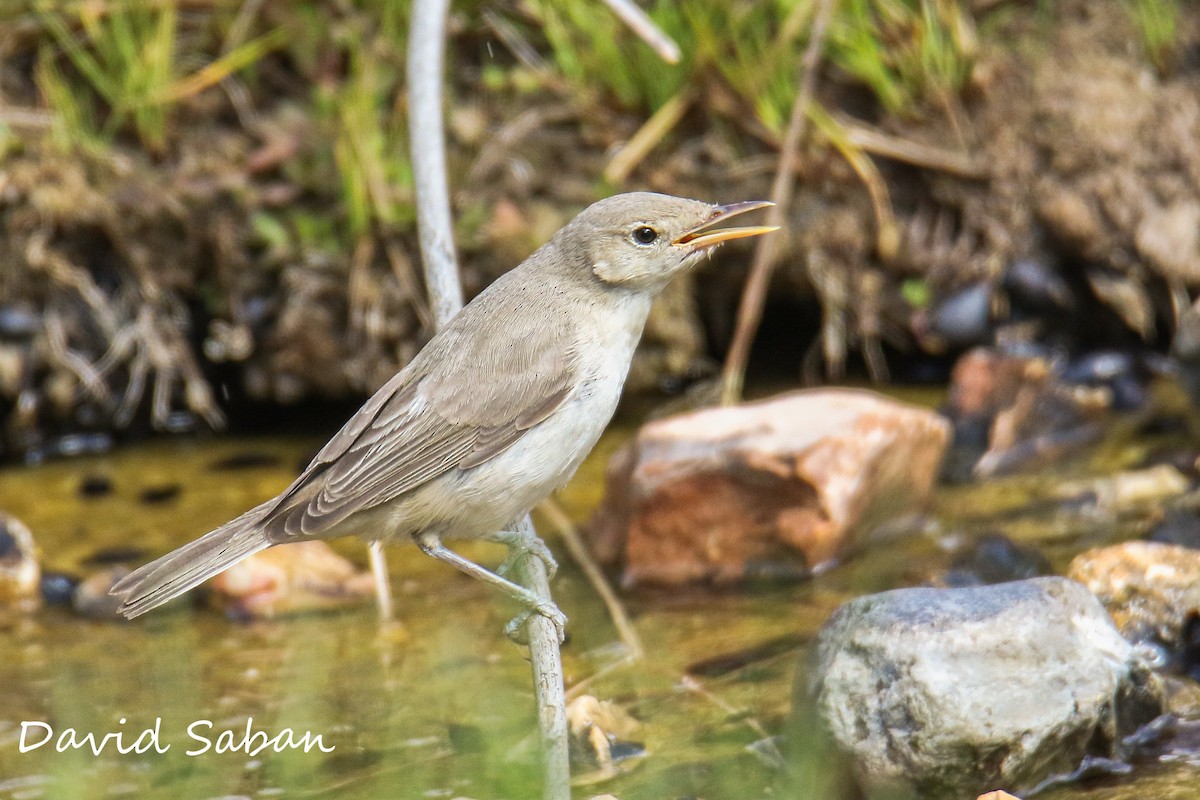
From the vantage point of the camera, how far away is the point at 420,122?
514cm

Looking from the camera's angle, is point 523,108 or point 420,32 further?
point 523,108

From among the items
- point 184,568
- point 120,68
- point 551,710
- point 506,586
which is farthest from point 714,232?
point 120,68

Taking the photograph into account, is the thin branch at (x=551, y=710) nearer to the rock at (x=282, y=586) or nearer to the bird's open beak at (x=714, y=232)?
the bird's open beak at (x=714, y=232)

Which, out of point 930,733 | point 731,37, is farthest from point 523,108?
point 930,733

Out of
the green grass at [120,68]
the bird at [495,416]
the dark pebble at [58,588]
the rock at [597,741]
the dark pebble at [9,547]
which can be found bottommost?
the rock at [597,741]

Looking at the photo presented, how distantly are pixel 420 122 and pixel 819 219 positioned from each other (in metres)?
3.21

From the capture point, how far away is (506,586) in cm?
439

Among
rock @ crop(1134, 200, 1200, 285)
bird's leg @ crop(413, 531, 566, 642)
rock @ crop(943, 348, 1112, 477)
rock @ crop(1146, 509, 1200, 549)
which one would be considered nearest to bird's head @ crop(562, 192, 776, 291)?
bird's leg @ crop(413, 531, 566, 642)

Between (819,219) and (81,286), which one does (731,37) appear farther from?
(81,286)

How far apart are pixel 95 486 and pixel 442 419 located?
350 cm

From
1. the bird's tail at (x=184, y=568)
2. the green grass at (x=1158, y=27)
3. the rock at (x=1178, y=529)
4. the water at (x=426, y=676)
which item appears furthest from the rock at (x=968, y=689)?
the green grass at (x=1158, y=27)

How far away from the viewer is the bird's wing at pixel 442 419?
4.59m

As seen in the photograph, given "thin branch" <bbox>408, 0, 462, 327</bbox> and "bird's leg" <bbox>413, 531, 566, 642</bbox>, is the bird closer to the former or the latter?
"bird's leg" <bbox>413, 531, 566, 642</bbox>

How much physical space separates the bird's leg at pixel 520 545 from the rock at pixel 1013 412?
292 cm
